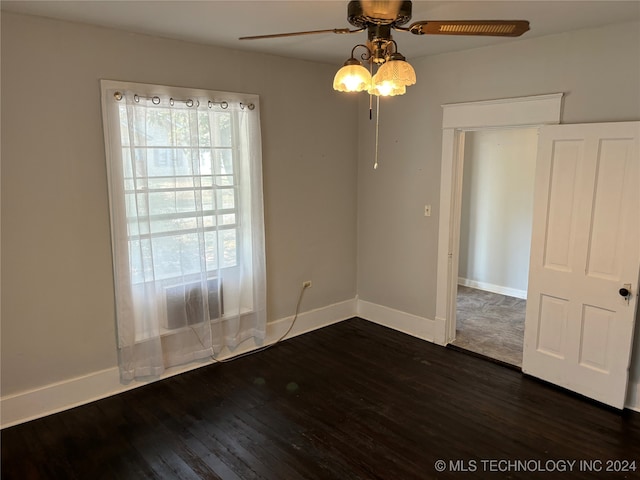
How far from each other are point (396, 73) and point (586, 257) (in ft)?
7.30

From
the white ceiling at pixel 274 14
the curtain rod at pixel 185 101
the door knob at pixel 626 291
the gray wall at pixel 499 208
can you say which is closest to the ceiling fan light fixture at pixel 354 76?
the white ceiling at pixel 274 14

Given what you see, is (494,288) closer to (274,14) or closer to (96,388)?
(274,14)

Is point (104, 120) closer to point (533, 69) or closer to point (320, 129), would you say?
point (320, 129)

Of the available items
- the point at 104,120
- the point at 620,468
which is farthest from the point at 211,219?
the point at 620,468

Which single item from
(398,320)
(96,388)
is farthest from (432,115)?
(96,388)

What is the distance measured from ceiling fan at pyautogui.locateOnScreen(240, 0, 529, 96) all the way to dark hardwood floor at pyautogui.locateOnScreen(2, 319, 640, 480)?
6.91 feet

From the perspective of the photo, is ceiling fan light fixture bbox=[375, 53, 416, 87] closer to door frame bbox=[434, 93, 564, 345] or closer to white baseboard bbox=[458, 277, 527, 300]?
door frame bbox=[434, 93, 564, 345]

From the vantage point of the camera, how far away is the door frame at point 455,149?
3.43 metres

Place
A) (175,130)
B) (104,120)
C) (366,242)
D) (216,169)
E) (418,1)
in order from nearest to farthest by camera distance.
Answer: (418,1) → (104,120) → (175,130) → (216,169) → (366,242)

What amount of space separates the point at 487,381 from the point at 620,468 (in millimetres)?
1110

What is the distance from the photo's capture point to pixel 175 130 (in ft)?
11.3

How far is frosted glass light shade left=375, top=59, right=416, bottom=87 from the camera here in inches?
75.9

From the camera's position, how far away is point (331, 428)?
2992mm

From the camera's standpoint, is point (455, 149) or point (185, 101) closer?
point (185, 101)
